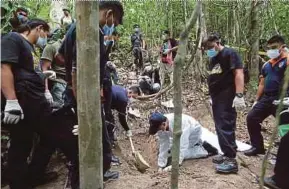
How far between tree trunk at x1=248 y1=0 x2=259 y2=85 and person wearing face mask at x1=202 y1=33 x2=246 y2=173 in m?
4.25

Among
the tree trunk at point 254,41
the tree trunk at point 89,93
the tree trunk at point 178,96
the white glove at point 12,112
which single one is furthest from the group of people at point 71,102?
the tree trunk at point 254,41

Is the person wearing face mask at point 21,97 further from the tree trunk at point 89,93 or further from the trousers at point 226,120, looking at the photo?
the trousers at point 226,120

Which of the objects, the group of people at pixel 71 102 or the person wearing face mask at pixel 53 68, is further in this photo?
the person wearing face mask at pixel 53 68

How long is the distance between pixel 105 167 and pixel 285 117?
2.20 m

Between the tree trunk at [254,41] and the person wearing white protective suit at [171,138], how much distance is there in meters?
4.02

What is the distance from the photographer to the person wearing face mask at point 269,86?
15.0 feet

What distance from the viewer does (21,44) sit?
3.00 m

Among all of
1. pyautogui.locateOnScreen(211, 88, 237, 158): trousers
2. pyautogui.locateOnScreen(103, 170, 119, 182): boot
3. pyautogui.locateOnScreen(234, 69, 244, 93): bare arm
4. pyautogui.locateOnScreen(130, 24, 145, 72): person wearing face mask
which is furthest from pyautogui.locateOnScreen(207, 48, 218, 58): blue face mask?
pyautogui.locateOnScreen(130, 24, 145, 72): person wearing face mask

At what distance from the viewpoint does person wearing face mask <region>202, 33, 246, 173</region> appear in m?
4.31

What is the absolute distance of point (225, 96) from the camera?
14.5ft

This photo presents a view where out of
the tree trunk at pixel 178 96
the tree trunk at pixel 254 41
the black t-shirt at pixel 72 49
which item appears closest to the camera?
the tree trunk at pixel 178 96

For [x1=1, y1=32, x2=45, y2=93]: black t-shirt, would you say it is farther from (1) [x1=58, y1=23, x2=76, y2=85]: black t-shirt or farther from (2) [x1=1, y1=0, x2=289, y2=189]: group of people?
(1) [x1=58, y1=23, x2=76, y2=85]: black t-shirt

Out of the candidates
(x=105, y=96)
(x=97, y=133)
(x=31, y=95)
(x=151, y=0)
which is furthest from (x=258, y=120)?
(x=151, y=0)

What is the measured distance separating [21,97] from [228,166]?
8.14 feet
